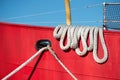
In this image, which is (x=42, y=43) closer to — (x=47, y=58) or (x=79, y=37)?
(x=47, y=58)

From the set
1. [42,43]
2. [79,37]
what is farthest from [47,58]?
[79,37]

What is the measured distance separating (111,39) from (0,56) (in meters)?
1.69

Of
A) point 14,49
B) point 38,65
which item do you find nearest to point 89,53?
point 38,65

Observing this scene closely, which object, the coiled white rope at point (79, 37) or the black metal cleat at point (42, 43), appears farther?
the black metal cleat at point (42, 43)

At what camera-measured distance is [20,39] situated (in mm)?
4703

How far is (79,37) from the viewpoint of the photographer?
171 inches

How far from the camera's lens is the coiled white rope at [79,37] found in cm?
427

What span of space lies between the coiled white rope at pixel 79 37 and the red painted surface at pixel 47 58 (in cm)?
7

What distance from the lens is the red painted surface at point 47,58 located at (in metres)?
4.30

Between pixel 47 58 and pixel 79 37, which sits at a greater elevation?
pixel 79 37

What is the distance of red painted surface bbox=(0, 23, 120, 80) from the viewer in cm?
430

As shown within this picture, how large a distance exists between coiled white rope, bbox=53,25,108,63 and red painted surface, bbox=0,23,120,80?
7 cm

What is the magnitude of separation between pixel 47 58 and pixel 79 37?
22.0 inches

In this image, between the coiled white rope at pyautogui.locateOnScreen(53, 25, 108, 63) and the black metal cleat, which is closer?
the coiled white rope at pyautogui.locateOnScreen(53, 25, 108, 63)
